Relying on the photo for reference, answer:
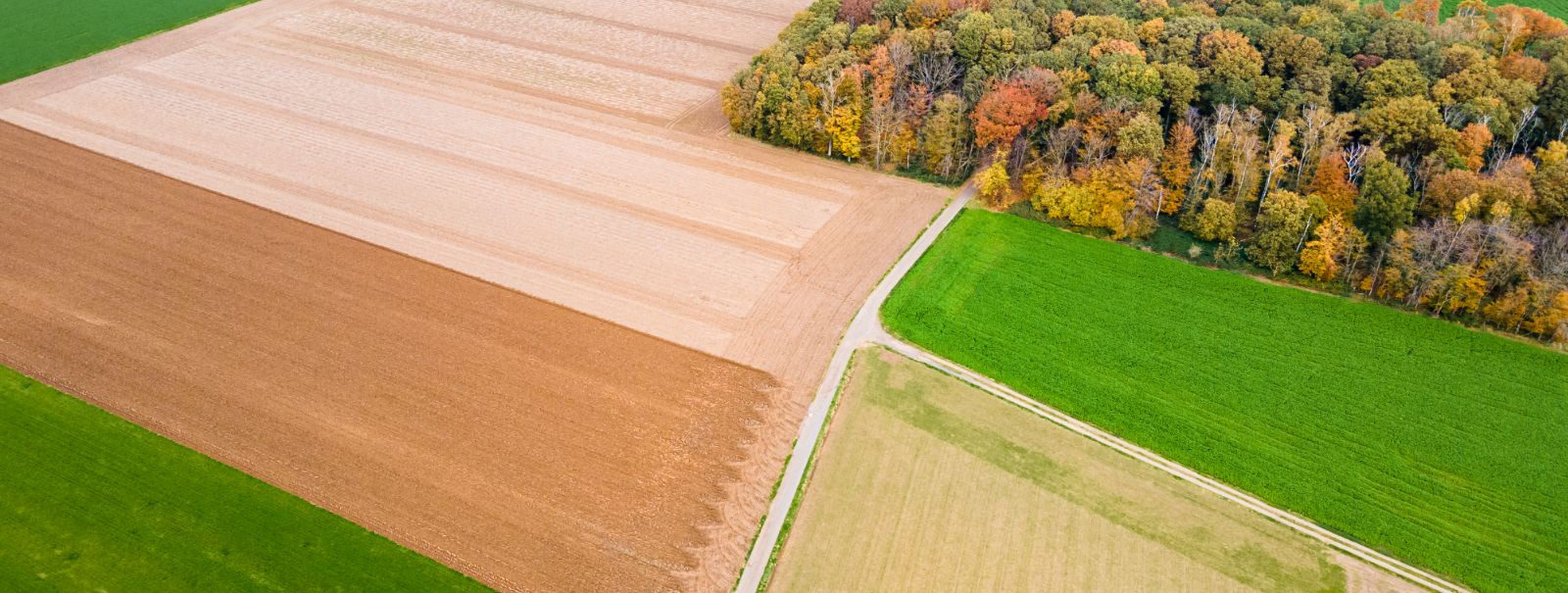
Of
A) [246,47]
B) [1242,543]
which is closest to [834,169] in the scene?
[1242,543]

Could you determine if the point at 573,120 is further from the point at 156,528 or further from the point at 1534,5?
the point at 1534,5

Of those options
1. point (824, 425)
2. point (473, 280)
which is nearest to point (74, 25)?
point (473, 280)

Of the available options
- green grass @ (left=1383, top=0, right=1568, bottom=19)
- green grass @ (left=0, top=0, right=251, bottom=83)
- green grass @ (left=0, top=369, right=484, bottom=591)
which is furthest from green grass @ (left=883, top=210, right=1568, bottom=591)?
green grass @ (left=0, top=0, right=251, bottom=83)

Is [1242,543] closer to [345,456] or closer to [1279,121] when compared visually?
[1279,121]

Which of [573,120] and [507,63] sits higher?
[507,63]

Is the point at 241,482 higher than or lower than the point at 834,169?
lower

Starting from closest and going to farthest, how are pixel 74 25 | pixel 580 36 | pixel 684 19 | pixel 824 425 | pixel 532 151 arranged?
1. pixel 824 425
2. pixel 532 151
3. pixel 580 36
4. pixel 74 25
5. pixel 684 19
